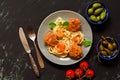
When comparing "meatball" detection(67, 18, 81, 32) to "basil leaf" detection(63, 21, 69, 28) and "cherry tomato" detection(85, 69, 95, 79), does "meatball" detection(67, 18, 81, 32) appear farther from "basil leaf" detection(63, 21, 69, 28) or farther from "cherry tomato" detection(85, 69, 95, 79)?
"cherry tomato" detection(85, 69, 95, 79)

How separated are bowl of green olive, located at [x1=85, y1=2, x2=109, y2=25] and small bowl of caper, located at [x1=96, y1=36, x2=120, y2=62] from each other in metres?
0.09

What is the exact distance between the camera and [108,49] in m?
2.33

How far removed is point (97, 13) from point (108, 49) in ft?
0.56

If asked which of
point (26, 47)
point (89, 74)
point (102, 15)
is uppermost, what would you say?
point (102, 15)

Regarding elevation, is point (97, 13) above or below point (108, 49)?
above

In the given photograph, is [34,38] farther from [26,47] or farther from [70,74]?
[70,74]

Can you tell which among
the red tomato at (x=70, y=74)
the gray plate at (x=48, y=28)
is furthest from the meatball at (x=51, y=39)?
the red tomato at (x=70, y=74)

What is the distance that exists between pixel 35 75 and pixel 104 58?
1.07 feet

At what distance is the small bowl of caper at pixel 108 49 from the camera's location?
2322 millimetres

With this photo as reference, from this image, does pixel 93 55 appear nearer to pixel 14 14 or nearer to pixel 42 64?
pixel 42 64

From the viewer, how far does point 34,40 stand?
2.39m

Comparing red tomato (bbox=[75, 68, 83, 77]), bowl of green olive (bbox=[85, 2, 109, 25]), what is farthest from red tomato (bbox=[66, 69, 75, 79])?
bowl of green olive (bbox=[85, 2, 109, 25])

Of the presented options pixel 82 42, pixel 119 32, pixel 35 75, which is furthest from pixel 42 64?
pixel 119 32

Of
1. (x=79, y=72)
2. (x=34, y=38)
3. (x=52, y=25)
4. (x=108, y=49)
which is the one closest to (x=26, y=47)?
(x=34, y=38)
